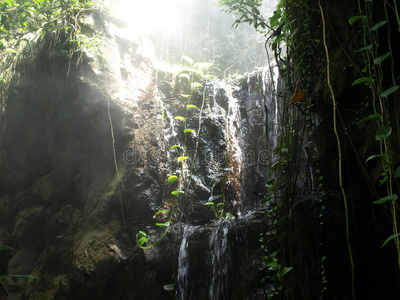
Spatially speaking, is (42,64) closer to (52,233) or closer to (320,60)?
(52,233)

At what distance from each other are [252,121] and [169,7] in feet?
22.3

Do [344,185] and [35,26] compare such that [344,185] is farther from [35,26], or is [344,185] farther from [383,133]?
[35,26]

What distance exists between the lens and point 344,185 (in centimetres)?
206

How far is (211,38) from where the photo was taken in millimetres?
11508

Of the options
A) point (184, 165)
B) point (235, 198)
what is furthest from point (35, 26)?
point (235, 198)

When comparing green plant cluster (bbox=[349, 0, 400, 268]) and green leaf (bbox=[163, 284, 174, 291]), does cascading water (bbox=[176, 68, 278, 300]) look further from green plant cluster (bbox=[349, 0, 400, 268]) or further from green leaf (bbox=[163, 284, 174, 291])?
green plant cluster (bbox=[349, 0, 400, 268])

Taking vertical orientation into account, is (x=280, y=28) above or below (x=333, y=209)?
above

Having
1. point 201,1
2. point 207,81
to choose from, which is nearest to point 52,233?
point 207,81

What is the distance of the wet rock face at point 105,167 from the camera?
3.68 m

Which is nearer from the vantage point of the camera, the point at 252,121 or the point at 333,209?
the point at 333,209

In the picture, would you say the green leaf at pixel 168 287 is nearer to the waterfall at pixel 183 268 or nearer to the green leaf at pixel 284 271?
the waterfall at pixel 183 268

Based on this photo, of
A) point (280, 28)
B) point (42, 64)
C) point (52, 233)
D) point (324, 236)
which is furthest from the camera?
point (42, 64)

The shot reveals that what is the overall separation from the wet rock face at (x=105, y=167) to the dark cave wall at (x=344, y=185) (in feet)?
3.86

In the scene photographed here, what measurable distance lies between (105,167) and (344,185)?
3.54 metres
